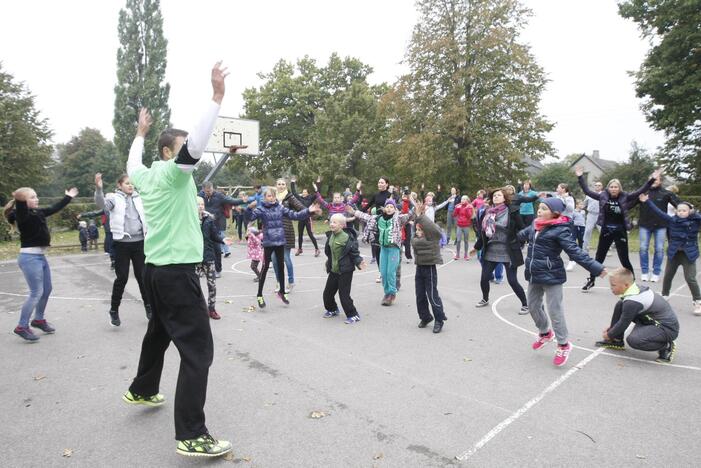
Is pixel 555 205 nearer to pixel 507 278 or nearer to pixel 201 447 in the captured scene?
pixel 507 278

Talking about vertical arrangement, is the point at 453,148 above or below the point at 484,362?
above

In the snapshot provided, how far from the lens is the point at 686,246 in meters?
7.75

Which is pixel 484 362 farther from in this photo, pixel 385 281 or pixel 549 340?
pixel 385 281

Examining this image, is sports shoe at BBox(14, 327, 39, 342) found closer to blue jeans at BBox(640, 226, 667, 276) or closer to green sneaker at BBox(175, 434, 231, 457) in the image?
green sneaker at BBox(175, 434, 231, 457)

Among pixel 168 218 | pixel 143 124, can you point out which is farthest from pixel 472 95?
pixel 168 218

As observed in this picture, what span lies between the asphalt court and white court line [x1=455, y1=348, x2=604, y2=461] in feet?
0.05

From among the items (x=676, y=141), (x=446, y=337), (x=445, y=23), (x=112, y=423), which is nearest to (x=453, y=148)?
(x=445, y=23)

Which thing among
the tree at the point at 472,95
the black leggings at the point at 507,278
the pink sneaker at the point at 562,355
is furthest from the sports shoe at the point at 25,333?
the tree at the point at 472,95

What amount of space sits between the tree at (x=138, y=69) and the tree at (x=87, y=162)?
12700 millimetres

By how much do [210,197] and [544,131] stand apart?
22554 mm

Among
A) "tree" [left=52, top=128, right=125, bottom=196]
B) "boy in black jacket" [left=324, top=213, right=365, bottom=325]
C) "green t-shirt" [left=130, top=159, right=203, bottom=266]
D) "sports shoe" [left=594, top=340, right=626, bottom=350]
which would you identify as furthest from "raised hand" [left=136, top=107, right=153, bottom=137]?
"tree" [left=52, top=128, right=125, bottom=196]

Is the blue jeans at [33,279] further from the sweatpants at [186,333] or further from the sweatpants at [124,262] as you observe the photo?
the sweatpants at [186,333]

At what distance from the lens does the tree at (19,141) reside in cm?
3341

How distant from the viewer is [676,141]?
83.6ft
